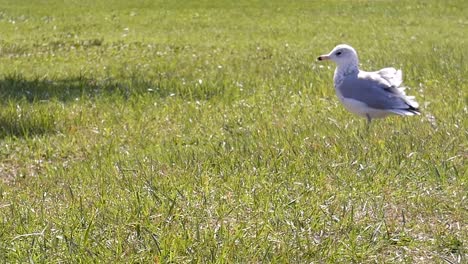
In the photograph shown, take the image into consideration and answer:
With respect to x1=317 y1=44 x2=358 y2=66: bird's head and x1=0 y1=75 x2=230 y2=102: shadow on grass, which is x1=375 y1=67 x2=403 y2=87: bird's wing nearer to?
x1=317 y1=44 x2=358 y2=66: bird's head

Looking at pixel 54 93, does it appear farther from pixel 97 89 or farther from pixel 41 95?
pixel 97 89

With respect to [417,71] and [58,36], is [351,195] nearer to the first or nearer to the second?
[417,71]

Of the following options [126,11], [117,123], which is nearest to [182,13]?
[126,11]

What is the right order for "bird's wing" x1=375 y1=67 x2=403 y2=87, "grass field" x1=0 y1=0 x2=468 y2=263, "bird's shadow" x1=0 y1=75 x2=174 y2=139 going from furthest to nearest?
"bird's shadow" x1=0 y1=75 x2=174 y2=139
"bird's wing" x1=375 y1=67 x2=403 y2=87
"grass field" x1=0 y1=0 x2=468 y2=263

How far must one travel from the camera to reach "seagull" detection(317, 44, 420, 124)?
7.50m


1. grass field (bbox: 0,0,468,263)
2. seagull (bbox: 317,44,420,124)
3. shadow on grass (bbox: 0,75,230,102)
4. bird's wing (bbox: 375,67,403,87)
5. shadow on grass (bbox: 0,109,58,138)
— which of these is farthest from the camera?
shadow on grass (bbox: 0,75,230,102)

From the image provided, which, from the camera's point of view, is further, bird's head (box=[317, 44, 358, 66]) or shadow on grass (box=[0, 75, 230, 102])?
shadow on grass (box=[0, 75, 230, 102])

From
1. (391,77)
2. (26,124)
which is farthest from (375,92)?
(26,124)

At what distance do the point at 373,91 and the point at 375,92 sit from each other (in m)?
0.03

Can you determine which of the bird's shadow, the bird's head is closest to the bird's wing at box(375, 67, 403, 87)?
the bird's head

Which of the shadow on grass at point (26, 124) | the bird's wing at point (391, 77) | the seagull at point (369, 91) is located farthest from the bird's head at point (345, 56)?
the shadow on grass at point (26, 124)

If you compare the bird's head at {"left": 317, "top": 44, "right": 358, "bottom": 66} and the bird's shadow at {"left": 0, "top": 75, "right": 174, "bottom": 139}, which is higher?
the bird's head at {"left": 317, "top": 44, "right": 358, "bottom": 66}

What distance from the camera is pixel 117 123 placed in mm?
9047

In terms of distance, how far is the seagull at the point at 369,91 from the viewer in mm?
7500
